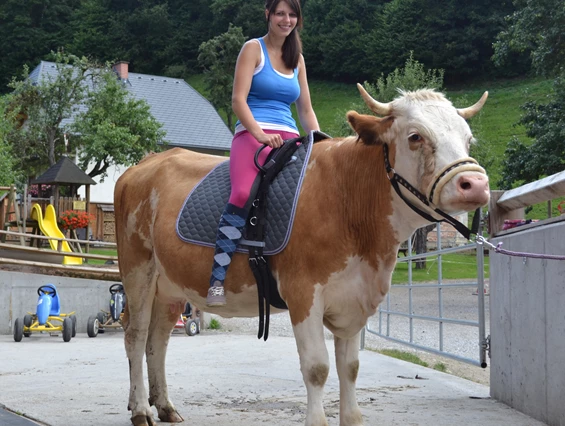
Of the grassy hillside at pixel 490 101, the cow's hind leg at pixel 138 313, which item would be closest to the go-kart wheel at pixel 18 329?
the cow's hind leg at pixel 138 313

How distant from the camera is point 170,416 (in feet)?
15.8

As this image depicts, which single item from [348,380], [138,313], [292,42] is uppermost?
[292,42]

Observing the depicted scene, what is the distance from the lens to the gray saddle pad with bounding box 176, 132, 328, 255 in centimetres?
387

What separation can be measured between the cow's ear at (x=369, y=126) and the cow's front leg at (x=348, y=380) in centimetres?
104

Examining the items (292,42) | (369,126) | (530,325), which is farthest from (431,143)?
(530,325)

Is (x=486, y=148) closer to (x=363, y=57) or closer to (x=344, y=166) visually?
(x=344, y=166)

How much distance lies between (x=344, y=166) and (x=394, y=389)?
2.77 metres

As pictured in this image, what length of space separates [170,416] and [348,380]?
1315 mm

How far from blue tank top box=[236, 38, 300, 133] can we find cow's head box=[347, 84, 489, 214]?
27.6 inches

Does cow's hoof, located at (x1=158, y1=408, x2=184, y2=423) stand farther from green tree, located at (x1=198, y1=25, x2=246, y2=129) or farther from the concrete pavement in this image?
green tree, located at (x1=198, y1=25, x2=246, y2=129)

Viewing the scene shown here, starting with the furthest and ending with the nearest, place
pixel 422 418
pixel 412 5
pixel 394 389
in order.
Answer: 1. pixel 412 5
2. pixel 394 389
3. pixel 422 418

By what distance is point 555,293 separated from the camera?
14.2 ft

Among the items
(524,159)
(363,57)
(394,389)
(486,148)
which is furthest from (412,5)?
(394,389)

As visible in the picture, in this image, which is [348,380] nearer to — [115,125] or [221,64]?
[115,125]
